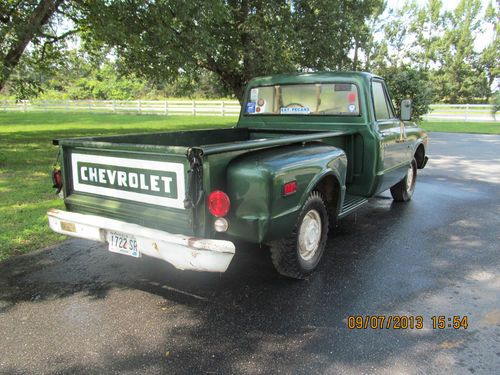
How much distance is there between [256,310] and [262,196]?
3.05 ft

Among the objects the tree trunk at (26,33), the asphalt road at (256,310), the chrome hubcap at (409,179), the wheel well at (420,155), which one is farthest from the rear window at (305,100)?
the tree trunk at (26,33)

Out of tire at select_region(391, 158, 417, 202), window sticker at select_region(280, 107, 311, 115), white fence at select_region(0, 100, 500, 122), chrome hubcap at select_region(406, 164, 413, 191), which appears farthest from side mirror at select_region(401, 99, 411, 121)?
white fence at select_region(0, 100, 500, 122)

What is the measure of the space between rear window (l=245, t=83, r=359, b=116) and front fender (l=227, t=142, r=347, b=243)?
2049 millimetres

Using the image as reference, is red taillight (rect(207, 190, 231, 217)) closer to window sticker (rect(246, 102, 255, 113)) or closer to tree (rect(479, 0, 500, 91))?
window sticker (rect(246, 102, 255, 113))

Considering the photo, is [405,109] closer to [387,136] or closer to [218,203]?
[387,136]

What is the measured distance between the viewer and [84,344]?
2.81 m

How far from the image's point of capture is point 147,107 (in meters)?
34.7

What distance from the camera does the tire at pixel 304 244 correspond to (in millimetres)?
3539

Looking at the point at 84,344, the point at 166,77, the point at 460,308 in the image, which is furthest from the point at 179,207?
the point at 166,77

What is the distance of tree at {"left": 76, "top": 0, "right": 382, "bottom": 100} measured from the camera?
9.77 m

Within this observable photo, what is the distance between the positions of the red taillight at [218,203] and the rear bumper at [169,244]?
0.21 metres

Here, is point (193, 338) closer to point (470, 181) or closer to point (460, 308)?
point (460, 308)

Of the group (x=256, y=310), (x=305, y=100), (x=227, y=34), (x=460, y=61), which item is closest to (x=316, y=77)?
(x=305, y=100)

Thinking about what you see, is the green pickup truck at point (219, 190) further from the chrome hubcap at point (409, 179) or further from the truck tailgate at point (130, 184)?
the chrome hubcap at point (409, 179)
